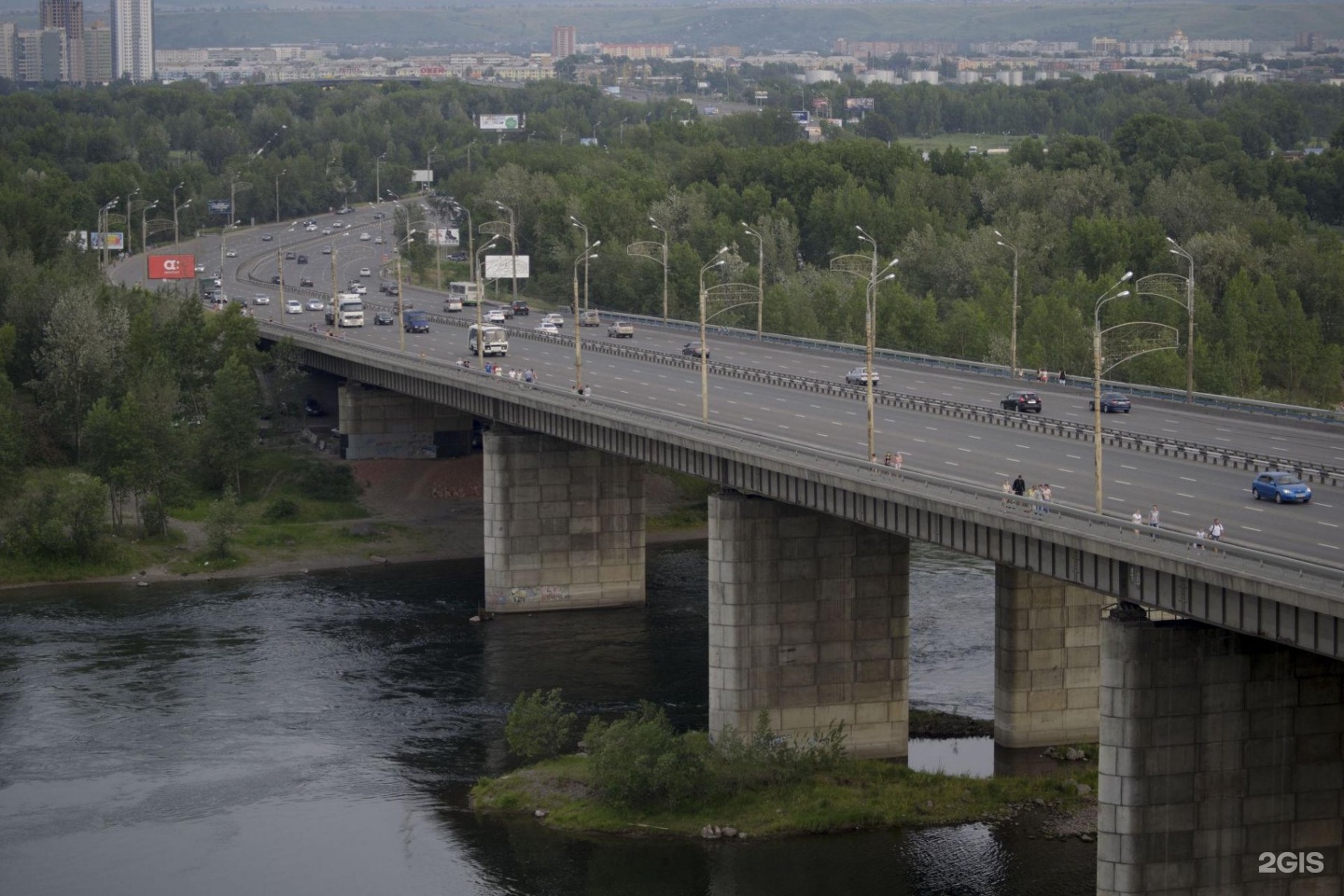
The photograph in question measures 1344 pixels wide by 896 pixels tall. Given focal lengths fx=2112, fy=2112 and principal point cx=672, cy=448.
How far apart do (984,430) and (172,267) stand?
361 feet

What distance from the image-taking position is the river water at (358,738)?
6662 centimetres

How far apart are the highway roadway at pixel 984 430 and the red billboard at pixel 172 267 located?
52.2 metres

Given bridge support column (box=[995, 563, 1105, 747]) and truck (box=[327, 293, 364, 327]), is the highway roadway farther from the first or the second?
truck (box=[327, 293, 364, 327])

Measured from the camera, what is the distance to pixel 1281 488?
66.8 meters

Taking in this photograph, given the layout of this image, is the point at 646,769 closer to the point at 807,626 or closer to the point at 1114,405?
the point at 807,626

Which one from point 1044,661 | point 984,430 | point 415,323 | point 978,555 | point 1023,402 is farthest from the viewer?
point 415,323

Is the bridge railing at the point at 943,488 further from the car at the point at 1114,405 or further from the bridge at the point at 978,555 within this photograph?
the car at the point at 1114,405

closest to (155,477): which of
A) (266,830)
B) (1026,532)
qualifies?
(266,830)

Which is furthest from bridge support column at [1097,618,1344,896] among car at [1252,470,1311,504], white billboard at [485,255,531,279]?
white billboard at [485,255,531,279]

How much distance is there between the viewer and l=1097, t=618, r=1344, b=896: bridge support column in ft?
188

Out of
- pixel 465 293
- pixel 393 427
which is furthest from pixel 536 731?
pixel 465 293

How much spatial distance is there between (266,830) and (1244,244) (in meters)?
114

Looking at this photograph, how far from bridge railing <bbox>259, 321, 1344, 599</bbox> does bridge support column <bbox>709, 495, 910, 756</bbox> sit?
3632 mm

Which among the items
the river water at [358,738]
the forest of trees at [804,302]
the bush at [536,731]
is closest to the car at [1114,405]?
the river water at [358,738]
